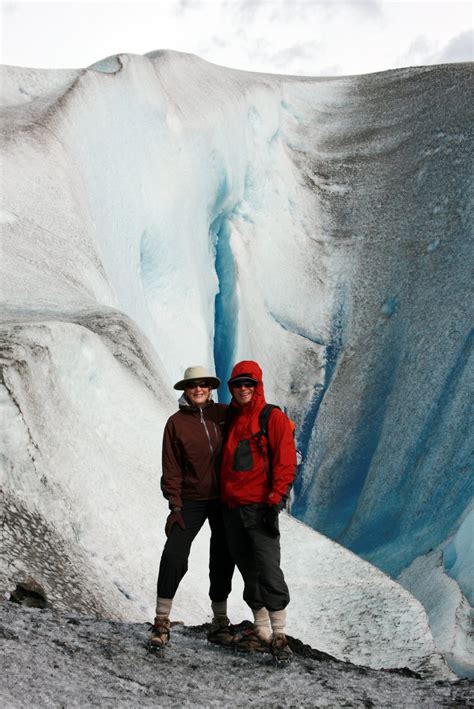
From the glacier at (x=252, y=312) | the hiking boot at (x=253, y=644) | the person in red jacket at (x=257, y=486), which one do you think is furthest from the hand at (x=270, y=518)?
the glacier at (x=252, y=312)

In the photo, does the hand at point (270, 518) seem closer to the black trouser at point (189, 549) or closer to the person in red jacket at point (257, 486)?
the person in red jacket at point (257, 486)

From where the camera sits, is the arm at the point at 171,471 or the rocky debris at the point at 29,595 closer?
the arm at the point at 171,471

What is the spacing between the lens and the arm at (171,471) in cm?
553

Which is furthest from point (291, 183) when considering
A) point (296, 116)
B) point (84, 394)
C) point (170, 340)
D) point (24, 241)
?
point (84, 394)

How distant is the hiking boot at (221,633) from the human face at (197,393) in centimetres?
141

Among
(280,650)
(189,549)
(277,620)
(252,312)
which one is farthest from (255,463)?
(252,312)

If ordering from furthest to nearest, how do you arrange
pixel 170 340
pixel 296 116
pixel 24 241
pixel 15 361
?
pixel 296 116 < pixel 170 340 < pixel 24 241 < pixel 15 361

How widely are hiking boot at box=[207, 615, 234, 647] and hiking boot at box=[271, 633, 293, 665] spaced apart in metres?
0.41

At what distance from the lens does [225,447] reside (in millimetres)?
5582

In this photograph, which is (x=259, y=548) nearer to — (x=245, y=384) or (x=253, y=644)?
(x=253, y=644)

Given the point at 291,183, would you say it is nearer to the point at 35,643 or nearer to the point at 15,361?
the point at 15,361

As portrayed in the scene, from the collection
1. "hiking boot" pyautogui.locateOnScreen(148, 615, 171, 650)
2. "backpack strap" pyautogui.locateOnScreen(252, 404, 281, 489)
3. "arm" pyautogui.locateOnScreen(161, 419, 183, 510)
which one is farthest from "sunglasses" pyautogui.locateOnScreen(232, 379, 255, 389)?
"hiking boot" pyautogui.locateOnScreen(148, 615, 171, 650)

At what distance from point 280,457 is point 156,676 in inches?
56.6

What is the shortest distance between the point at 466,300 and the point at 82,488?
1254 centimetres
